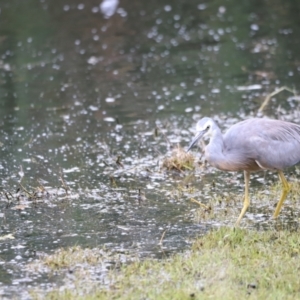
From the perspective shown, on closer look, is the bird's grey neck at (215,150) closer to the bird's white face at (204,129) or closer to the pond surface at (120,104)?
the bird's white face at (204,129)

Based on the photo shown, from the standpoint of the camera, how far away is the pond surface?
7379mm

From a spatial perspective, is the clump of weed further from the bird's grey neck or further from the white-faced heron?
the bird's grey neck

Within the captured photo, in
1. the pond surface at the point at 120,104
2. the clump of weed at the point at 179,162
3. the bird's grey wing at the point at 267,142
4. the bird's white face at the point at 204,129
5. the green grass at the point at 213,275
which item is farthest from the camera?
the clump of weed at the point at 179,162

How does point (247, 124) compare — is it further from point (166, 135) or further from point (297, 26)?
point (297, 26)

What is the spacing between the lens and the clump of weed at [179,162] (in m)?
9.27

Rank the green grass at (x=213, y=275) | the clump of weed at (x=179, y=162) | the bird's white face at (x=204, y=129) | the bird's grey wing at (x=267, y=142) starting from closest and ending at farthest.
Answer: the green grass at (x=213, y=275) → the bird's white face at (x=204, y=129) → the bird's grey wing at (x=267, y=142) → the clump of weed at (x=179, y=162)

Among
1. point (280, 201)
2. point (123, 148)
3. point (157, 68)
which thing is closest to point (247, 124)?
point (280, 201)

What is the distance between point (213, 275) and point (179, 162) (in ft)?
11.6

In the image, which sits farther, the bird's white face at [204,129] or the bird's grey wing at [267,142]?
the bird's grey wing at [267,142]

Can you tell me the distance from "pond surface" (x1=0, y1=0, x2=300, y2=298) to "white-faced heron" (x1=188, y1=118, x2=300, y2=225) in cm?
56

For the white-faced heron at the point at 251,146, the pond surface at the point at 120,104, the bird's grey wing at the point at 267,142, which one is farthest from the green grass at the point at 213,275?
the bird's grey wing at the point at 267,142

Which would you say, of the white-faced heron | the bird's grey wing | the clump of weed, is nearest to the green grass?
the white-faced heron

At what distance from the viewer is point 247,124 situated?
7.39m

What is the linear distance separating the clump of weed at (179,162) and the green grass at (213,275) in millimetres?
2594
